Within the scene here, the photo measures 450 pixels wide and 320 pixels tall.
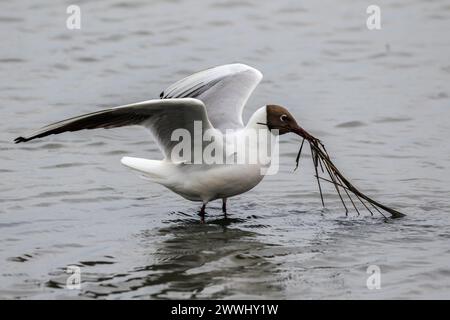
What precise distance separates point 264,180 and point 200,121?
1.93 metres

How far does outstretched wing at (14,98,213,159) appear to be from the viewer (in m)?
6.94

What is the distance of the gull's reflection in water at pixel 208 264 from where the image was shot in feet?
21.0

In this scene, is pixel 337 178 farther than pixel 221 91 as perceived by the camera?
No

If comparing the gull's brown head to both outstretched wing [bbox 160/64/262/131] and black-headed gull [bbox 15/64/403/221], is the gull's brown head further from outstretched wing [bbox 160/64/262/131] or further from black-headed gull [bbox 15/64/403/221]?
outstretched wing [bbox 160/64/262/131]

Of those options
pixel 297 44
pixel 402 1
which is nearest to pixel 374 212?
pixel 297 44

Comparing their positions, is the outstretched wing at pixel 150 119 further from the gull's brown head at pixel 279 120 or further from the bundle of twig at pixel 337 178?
the bundle of twig at pixel 337 178

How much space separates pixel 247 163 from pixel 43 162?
2812 millimetres

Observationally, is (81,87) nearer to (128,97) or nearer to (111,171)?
Answer: (128,97)

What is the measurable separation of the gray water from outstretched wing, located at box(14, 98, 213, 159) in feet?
2.83

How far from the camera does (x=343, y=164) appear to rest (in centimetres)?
952

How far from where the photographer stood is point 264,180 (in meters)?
9.12

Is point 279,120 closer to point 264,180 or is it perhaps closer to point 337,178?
point 337,178

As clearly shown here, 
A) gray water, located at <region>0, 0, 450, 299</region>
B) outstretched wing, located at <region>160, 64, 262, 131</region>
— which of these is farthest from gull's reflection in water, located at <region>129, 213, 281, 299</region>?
outstretched wing, located at <region>160, 64, 262, 131</region>

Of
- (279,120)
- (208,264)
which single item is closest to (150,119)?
(279,120)
